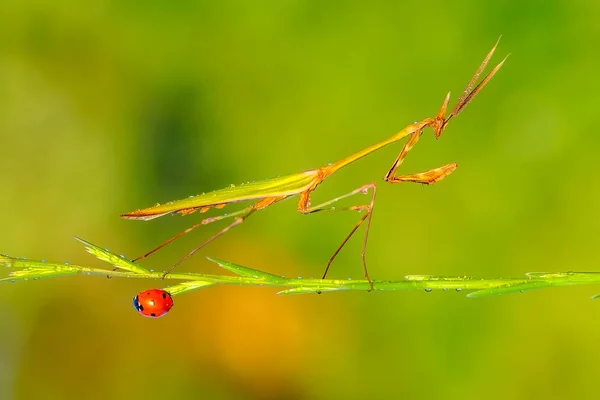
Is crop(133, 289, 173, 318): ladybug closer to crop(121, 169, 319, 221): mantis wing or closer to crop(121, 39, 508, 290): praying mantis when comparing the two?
crop(121, 39, 508, 290): praying mantis

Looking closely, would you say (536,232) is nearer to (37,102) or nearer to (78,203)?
(78,203)

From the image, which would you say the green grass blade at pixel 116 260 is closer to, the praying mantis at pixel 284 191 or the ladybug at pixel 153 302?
the ladybug at pixel 153 302

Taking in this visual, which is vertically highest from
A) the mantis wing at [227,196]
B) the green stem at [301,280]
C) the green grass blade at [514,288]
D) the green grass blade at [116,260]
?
the mantis wing at [227,196]

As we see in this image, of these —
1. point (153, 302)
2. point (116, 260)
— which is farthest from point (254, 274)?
point (153, 302)

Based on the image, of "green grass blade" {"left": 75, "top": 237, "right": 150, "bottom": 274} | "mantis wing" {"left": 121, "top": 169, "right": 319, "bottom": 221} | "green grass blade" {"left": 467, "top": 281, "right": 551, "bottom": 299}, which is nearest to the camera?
"green grass blade" {"left": 467, "top": 281, "right": 551, "bottom": 299}

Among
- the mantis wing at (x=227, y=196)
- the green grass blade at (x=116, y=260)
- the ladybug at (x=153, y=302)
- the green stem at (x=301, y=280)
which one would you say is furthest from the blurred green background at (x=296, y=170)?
the green grass blade at (x=116, y=260)

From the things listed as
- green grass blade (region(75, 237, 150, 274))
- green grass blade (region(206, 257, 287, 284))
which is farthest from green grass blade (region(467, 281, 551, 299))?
green grass blade (region(75, 237, 150, 274))
